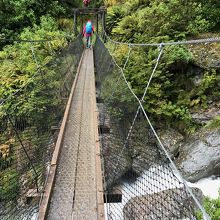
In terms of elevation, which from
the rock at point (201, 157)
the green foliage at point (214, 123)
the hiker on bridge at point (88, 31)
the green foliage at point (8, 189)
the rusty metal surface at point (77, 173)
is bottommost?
the green foliage at point (8, 189)

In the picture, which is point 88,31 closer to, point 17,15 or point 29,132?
point 17,15

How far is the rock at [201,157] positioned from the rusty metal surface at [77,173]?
1.50 meters

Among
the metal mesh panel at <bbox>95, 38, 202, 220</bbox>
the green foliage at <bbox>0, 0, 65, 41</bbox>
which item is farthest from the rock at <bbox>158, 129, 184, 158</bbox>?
the green foliage at <bbox>0, 0, 65, 41</bbox>

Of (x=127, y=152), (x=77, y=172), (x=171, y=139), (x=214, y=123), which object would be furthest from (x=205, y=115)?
(x=77, y=172)

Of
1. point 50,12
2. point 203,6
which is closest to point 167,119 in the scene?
point 203,6

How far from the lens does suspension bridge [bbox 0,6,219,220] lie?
2.34 meters

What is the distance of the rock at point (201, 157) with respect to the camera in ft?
13.7

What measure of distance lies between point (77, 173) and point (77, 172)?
2 centimetres

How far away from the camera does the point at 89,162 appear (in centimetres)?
279

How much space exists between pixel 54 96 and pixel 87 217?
284 cm

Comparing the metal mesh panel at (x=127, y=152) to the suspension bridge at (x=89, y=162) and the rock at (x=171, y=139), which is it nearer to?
the suspension bridge at (x=89, y=162)

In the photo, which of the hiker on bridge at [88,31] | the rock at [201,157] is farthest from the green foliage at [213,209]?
the hiker on bridge at [88,31]

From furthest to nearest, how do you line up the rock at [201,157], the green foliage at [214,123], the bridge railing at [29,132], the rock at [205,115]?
1. the rock at [205,115]
2. the green foliage at [214,123]
3. the rock at [201,157]
4. the bridge railing at [29,132]

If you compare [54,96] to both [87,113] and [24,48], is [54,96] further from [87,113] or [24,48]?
[24,48]
